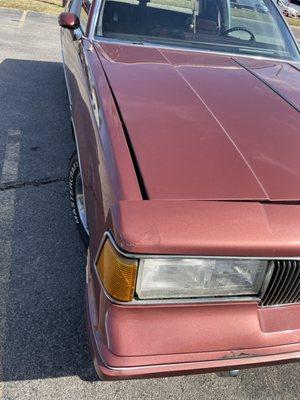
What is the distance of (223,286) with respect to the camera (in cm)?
151

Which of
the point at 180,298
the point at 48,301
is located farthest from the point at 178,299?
the point at 48,301

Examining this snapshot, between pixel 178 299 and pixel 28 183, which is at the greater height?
pixel 178 299

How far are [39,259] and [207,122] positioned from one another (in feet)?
4.61

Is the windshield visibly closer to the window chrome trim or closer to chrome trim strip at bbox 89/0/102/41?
chrome trim strip at bbox 89/0/102/41

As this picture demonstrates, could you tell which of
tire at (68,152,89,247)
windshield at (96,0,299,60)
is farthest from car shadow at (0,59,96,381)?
windshield at (96,0,299,60)

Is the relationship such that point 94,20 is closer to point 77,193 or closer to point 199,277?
point 77,193

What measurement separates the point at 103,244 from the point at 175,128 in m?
0.69

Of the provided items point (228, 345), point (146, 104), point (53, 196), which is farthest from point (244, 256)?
point (53, 196)

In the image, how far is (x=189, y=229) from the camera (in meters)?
1.36

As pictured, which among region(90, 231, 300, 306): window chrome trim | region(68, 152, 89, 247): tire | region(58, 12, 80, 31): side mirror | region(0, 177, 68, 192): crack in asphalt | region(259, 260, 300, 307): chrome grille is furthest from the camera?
region(0, 177, 68, 192): crack in asphalt

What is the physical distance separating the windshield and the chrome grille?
204 centimetres

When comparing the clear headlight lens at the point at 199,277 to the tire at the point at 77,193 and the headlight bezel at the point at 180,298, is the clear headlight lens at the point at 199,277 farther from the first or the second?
the tire at the point at 77,193

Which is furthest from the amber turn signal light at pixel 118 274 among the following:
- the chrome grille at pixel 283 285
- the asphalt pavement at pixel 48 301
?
the asphalt pavement at pixel 48 301

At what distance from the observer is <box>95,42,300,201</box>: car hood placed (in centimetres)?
160
